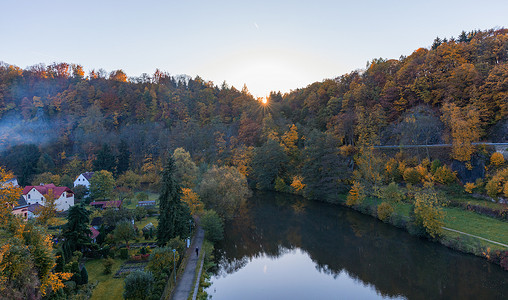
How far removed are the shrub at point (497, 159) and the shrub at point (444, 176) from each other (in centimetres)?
400

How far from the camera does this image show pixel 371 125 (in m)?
46.7

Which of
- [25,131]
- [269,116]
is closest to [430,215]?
[269,116]

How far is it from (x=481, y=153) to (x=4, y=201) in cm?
4537

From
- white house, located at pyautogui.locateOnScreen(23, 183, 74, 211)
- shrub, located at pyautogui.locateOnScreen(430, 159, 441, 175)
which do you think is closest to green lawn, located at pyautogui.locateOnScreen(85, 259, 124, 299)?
white house, located at pyautogui.locateOnScreen(23, 183, 74, 211)

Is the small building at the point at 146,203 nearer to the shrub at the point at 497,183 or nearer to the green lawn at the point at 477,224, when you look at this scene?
the green lawn at the point at 477,224

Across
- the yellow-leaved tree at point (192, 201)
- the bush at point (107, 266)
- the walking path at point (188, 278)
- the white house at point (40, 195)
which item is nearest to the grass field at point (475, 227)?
the walking path at point (188, 278)

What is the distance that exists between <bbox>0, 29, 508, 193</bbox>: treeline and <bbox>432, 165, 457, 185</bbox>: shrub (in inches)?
89.6

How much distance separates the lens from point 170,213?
24.1 meters

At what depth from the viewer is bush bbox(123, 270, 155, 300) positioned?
614 inches

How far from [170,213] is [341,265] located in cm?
1546

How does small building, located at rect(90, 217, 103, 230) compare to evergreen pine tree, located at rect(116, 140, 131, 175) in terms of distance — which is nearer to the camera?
small building, located at rect(90, 217, 103, 230)

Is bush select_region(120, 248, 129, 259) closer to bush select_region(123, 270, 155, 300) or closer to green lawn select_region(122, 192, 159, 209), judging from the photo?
bush select_region(123, 270, 155, 300)

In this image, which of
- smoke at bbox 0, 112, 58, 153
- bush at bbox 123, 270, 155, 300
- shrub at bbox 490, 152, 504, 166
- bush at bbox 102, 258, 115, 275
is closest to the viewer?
bush at bbox 123, 270, 155, 300

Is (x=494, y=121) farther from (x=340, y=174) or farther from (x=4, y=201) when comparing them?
(x=4, y=201)
